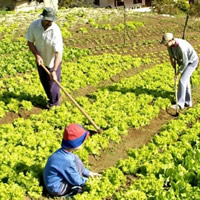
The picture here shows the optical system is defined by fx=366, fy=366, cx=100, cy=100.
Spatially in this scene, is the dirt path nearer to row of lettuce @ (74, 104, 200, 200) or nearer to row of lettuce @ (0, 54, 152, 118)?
row of lettuce @ (74, 104, 200, 200)

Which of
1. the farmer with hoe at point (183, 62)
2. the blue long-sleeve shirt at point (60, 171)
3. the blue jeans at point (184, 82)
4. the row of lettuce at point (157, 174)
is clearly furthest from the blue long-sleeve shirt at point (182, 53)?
the blue long-sleeve shirt at point (60, 171)

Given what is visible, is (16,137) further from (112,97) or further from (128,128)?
(112,97)

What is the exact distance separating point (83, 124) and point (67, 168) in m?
2.84

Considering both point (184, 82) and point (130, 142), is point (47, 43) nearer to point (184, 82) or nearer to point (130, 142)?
point (130, 142)

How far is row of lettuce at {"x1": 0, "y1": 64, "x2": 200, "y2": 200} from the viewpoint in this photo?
617cm

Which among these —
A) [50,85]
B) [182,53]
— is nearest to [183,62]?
[182,53]

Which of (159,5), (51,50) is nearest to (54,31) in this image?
(51,50)

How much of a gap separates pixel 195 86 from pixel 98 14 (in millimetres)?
10103

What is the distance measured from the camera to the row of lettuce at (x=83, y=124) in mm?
6172

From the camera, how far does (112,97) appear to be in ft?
32.0

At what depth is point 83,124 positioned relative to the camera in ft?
27.2

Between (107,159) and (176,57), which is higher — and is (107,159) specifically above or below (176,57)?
below

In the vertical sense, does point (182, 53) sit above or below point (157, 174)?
above

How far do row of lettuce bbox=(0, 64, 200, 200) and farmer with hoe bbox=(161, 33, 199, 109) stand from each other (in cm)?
41
